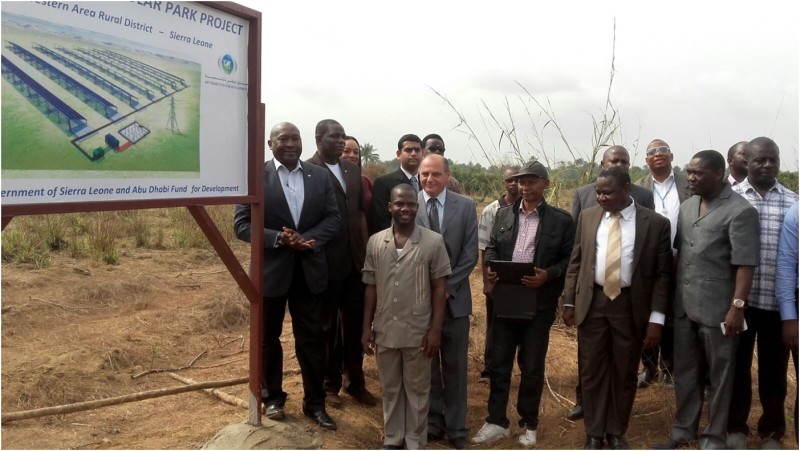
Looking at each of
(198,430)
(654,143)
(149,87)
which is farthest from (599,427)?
(149,87)

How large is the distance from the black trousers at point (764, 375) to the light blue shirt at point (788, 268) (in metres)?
0.35

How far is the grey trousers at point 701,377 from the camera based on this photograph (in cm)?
365

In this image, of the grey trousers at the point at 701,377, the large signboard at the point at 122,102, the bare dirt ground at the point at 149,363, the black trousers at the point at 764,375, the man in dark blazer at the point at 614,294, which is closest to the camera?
the large signboard at the point at 122,102

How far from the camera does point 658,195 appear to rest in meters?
4.82

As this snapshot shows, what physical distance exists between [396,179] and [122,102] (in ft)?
6.65

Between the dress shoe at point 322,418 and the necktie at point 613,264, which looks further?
the dress shoe at point 322,418

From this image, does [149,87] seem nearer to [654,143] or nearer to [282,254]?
[282,254]

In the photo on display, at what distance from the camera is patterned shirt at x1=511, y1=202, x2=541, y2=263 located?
13.5 feet

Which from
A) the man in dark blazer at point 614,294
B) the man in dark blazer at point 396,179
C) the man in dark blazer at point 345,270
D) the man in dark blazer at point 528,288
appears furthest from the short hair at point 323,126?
the man in dark blazer at point 614,294

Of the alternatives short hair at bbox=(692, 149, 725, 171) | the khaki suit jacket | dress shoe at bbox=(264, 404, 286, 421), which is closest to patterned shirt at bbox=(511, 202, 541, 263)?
the khaki suit jacket

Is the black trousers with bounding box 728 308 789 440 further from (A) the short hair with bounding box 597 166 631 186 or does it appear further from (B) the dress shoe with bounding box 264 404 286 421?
(B) the dress shoe with bounding box 264 404 286 421

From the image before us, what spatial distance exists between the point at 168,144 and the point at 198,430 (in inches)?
80.0

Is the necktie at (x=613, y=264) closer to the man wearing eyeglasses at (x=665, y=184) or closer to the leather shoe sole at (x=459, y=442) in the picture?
the man wearing eyeglasses at (x=665, y=184)

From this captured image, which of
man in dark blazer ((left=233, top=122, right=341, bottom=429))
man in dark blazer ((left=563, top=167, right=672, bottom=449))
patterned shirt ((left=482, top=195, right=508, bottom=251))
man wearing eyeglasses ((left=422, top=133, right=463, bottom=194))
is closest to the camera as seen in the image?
man in dark blazer ((left=563, top=167, right=672, bottom=449))
